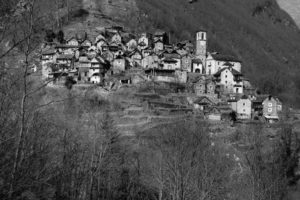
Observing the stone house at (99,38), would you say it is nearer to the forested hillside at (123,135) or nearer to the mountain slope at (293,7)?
the forested hillside at (123,135)

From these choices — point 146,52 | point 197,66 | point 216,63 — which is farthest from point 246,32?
point 146,52

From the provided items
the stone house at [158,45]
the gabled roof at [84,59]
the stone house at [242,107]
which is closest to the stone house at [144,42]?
the stone house at [158,45]

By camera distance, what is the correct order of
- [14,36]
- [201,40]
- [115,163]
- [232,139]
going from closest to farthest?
[14,36] → [115,163] → [232,139] → [201,40]

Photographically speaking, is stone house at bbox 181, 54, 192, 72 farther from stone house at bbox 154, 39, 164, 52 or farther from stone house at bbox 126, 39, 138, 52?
stone house at bbox 126, 39, 138, 52

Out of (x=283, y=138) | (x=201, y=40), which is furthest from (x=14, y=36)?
(x=201, y=40)

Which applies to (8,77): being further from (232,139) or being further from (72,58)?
(72,58)

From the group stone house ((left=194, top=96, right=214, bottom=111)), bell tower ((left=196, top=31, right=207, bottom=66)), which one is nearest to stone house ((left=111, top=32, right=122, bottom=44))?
bell tower ((left=196, top=31, right=207, bottom=66))
